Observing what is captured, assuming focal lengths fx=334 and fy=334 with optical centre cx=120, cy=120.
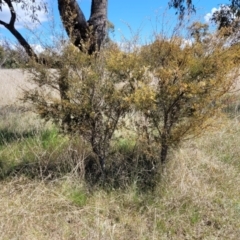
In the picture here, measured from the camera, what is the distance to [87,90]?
3684 mm

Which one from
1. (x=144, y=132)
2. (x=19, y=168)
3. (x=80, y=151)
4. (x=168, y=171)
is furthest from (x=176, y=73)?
(x=19, y=168)

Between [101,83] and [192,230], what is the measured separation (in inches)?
70.5

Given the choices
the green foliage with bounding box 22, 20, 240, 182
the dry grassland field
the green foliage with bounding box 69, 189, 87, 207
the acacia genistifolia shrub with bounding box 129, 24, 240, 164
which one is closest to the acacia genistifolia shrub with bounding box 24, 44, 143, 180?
the green foliage with bounding box 22, 20, 240, 182

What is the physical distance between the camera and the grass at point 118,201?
3.17 m

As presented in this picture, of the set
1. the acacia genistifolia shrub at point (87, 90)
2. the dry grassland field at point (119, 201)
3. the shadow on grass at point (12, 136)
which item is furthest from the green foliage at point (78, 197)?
the shadow on grass at point (12, 136)

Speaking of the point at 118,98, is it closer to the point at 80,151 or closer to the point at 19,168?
the point at 80,151

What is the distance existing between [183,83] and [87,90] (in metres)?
1.04

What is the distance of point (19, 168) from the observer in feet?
13.5

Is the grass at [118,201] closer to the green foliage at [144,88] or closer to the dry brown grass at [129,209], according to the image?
the dry brown grass at [129,209]

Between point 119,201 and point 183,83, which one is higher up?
point 183,83

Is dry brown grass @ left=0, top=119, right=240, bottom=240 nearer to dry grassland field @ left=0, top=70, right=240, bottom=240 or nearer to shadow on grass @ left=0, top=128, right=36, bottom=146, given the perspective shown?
dry grassland field @ left=0, top=70, right=240, bottom=240

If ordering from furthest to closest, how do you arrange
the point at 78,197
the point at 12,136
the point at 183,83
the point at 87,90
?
the point at 12,136 → the point at 87,90 → the point at 78,197 → the point at 183,83

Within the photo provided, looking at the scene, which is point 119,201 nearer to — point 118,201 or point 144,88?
point 118,201

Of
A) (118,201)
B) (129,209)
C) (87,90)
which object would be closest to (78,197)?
(118,201)
